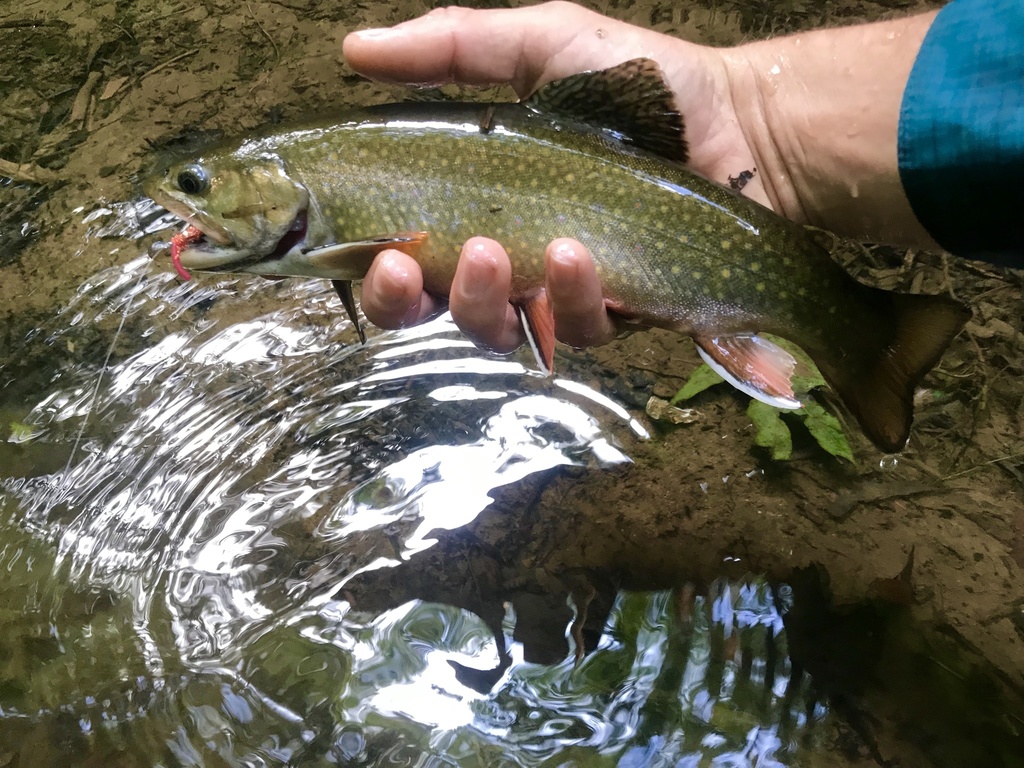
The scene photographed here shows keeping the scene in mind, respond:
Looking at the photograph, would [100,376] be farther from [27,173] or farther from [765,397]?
[765,397]

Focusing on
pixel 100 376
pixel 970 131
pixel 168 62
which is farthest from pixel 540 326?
pixel 168 62

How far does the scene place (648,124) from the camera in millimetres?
2064

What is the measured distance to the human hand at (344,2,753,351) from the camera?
6.47 ft

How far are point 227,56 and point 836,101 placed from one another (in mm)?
3302

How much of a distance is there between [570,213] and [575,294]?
0.82ft

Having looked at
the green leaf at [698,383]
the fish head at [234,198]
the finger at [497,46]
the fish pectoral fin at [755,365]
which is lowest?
the green leaf at [698,383]

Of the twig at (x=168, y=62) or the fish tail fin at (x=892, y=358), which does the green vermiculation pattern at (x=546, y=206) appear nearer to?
the fish tail fin at (x=892, y=358)

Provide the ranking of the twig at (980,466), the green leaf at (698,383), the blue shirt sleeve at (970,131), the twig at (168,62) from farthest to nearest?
the twig at (168,62) < the green leaf at (698,383) < the twig at (980,466) < the blue shirt sleeve at (970,131)

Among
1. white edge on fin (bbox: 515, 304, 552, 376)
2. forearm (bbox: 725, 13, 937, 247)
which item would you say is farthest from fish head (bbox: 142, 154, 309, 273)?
forearm (bbox: 725, 13, 937, 247)

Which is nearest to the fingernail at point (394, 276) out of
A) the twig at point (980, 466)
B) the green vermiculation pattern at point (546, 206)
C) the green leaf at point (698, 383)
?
the green vermiculation pattern at point (546, 206)

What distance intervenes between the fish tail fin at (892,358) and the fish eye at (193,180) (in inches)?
75.2

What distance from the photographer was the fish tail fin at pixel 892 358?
6.56ft

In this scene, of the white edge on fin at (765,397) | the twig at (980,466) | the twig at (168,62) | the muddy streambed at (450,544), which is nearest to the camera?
the white edge on fin at (765,397)

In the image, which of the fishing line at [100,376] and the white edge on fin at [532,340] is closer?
the white edge on fin at [532,340]
